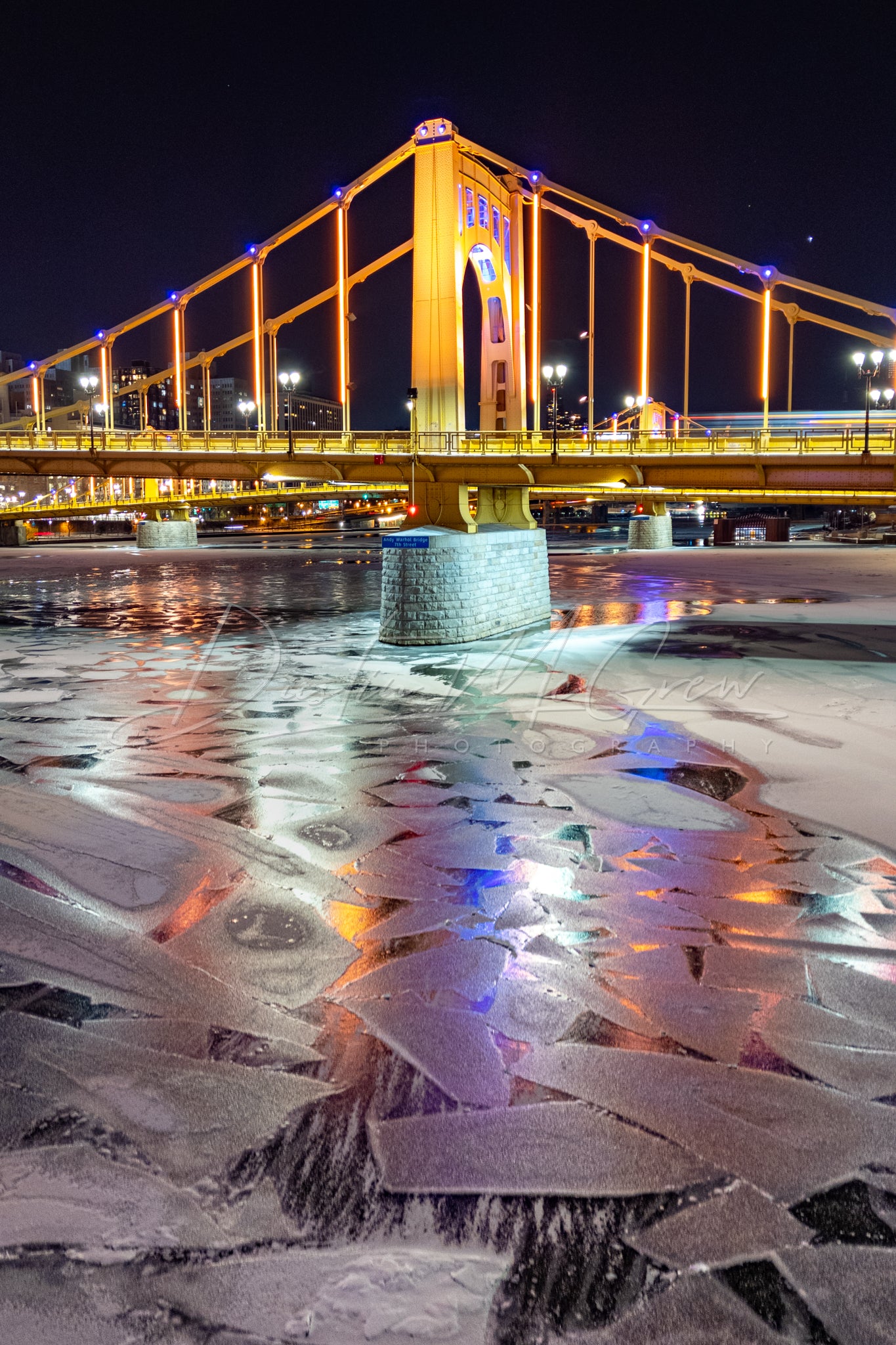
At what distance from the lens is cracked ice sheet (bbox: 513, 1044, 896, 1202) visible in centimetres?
359

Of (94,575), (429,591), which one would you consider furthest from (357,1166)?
(94,575)

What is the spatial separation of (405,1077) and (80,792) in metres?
5.39

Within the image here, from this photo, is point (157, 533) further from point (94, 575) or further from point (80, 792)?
point (80, 792)

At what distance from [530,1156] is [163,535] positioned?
2479 inches

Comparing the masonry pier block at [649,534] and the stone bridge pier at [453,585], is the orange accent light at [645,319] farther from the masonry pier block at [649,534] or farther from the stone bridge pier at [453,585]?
the stone bridge pier at [453,585]

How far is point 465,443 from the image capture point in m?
42.2

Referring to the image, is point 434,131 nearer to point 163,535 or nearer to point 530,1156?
point 163,535

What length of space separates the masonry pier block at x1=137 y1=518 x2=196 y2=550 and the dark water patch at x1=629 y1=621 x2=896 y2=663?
153ft

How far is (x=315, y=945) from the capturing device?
217 inches

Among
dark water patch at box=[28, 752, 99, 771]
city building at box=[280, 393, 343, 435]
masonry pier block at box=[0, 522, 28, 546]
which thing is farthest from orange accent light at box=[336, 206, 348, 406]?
city building at box=[280, 393, 343, 435]

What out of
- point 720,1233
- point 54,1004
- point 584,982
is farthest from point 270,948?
point 720,1233

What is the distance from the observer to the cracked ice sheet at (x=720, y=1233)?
10.3 feet

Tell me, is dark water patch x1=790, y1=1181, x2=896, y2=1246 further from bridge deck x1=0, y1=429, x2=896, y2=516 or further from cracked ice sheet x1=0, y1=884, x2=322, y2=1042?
bridge deck x1=0, y1=429, x2=896, y2=516

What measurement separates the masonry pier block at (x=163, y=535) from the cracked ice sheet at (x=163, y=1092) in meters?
61.2
